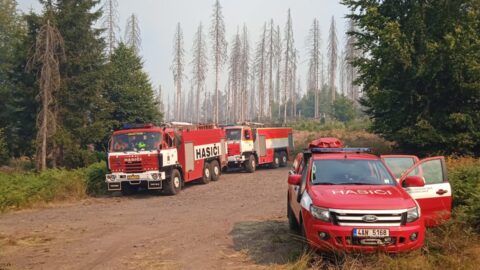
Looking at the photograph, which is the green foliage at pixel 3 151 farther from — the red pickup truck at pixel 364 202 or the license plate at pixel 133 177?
the red pickup truck at pixel 364 202

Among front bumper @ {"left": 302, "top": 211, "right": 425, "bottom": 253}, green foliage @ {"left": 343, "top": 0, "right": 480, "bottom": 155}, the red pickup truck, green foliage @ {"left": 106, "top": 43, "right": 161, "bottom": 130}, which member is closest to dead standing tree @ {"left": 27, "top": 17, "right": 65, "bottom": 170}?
green foliage @ {"left": 106, "top": 43, "right": 161, "bottom": 130}

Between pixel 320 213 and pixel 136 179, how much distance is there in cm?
1169

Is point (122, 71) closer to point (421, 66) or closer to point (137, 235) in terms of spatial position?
point (421, 66)

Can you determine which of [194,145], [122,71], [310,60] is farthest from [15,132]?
[310,60]

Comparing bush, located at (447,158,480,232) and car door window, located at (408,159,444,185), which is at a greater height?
car door window, located at (408,159,444,185)

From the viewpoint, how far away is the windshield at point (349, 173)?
313 inches

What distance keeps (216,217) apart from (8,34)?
130 ft

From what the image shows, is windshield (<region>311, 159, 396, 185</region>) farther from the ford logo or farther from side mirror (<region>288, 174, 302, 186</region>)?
the ford logo

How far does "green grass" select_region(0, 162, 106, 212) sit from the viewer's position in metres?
16.2

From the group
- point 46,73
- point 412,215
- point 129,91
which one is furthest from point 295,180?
point 129,91

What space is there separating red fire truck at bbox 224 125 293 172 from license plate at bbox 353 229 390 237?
19.4 metres

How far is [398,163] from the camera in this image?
394 inches

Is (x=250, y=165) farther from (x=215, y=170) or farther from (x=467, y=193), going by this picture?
(x=467, y=193)

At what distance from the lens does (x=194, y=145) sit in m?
20.7
